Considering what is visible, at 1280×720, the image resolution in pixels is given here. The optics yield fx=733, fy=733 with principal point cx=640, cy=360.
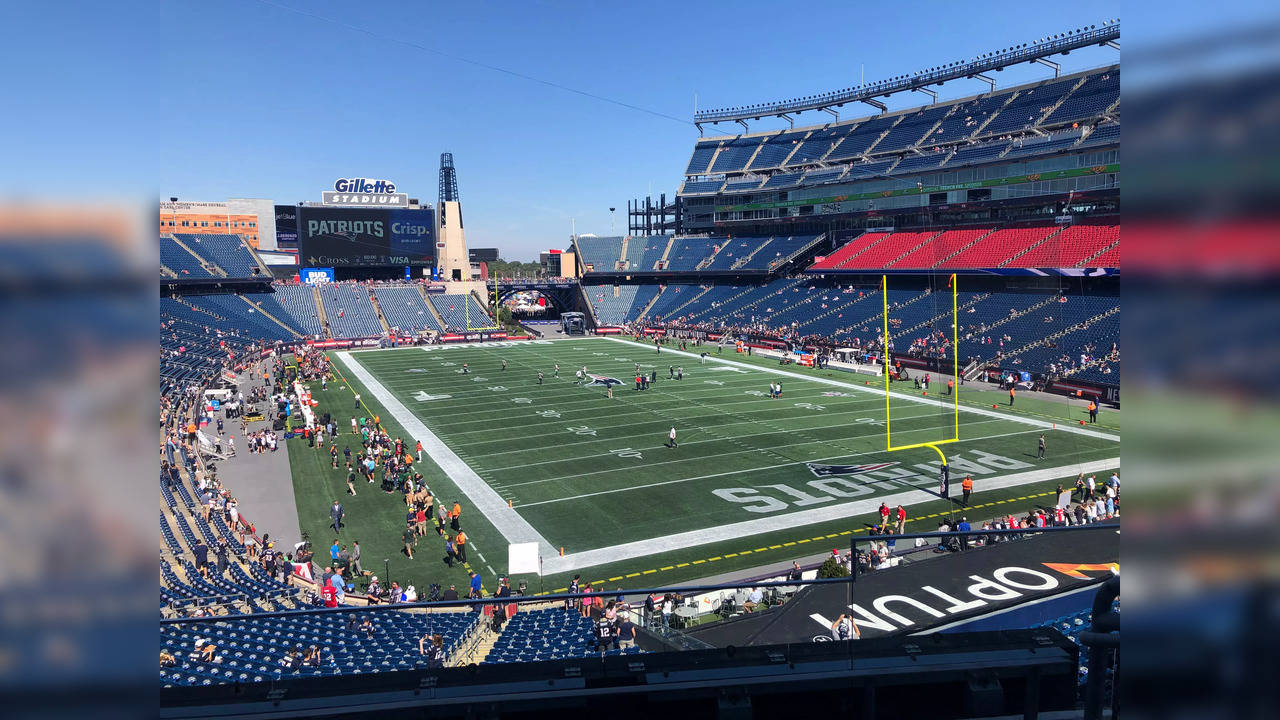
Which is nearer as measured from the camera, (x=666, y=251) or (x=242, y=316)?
(x=242, y=316)

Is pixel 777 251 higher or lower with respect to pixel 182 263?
higher

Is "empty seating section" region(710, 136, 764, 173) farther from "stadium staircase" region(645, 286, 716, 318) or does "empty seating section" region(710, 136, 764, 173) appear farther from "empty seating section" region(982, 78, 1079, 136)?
"empty seating section" region(982, 78, 1079, 136)

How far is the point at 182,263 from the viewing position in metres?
62.6

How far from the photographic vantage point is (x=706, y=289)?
74938 mm

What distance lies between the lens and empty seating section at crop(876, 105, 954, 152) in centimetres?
6862

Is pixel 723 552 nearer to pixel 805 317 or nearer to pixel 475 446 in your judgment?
pixel 475 446

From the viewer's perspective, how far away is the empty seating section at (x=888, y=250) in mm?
58750

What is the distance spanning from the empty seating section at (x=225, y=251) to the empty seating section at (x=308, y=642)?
65946 mm

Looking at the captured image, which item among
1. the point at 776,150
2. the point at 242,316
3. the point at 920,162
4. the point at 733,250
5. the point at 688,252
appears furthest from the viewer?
the point at 776,150

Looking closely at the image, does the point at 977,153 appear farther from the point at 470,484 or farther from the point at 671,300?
the point at 470,484

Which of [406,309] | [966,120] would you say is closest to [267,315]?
[406,309]

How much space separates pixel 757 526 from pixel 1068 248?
36.5 m

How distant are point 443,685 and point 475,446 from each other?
2428 cm
